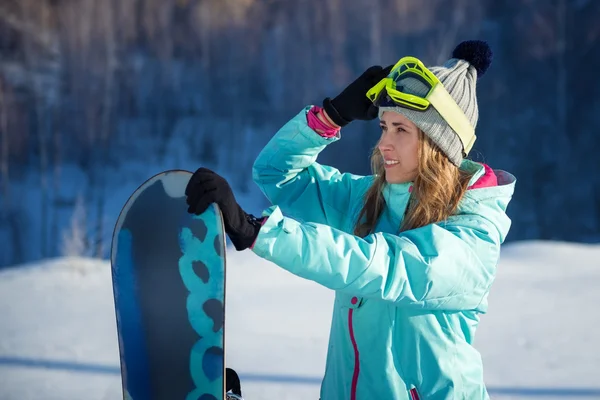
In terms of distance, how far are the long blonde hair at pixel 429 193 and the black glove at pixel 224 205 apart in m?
0.42

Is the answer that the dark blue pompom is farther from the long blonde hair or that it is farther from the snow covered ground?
the snow covered ground

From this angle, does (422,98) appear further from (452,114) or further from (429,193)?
(429,193)

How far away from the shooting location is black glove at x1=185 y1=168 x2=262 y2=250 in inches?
44.1

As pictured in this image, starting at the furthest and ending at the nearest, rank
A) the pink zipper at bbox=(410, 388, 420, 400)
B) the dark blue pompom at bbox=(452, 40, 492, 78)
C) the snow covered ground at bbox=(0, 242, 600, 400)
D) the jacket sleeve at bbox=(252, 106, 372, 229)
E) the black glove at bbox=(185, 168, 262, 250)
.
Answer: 1. the snow covered ground at bbox=(0, 242, 600, 400)
2. the jacket sleeve at bbox=(252, 106, 372, 229)
3. the dark blue pompom at bbox=(452, 40, 492, 78)
4. the pink zipper at bbox=(410, 388, 420, 400)
5. the black glove at bbox=(185, 168, 262, 250)

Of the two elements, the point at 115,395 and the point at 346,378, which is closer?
the point at 346,378

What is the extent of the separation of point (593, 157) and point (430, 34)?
5.16 m

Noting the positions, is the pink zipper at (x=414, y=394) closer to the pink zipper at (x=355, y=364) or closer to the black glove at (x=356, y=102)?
the pink zipper at (x=355, y=364)

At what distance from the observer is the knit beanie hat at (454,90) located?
56.6 inches

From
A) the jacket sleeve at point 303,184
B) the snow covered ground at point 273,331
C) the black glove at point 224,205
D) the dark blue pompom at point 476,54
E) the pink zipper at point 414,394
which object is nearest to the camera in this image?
the black glove at point 224,205

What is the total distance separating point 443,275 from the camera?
1213mm

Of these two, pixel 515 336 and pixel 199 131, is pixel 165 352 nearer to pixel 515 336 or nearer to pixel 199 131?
pixel 515 336

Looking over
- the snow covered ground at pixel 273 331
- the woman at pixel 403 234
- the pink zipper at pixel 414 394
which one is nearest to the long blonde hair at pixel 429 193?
the woman at pixel 403 234

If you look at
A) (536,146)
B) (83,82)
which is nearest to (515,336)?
(536,146)

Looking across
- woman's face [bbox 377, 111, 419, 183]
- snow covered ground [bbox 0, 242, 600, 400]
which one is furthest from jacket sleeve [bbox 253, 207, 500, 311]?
snow covered ground [bbox 0, 242, 600, 400]
